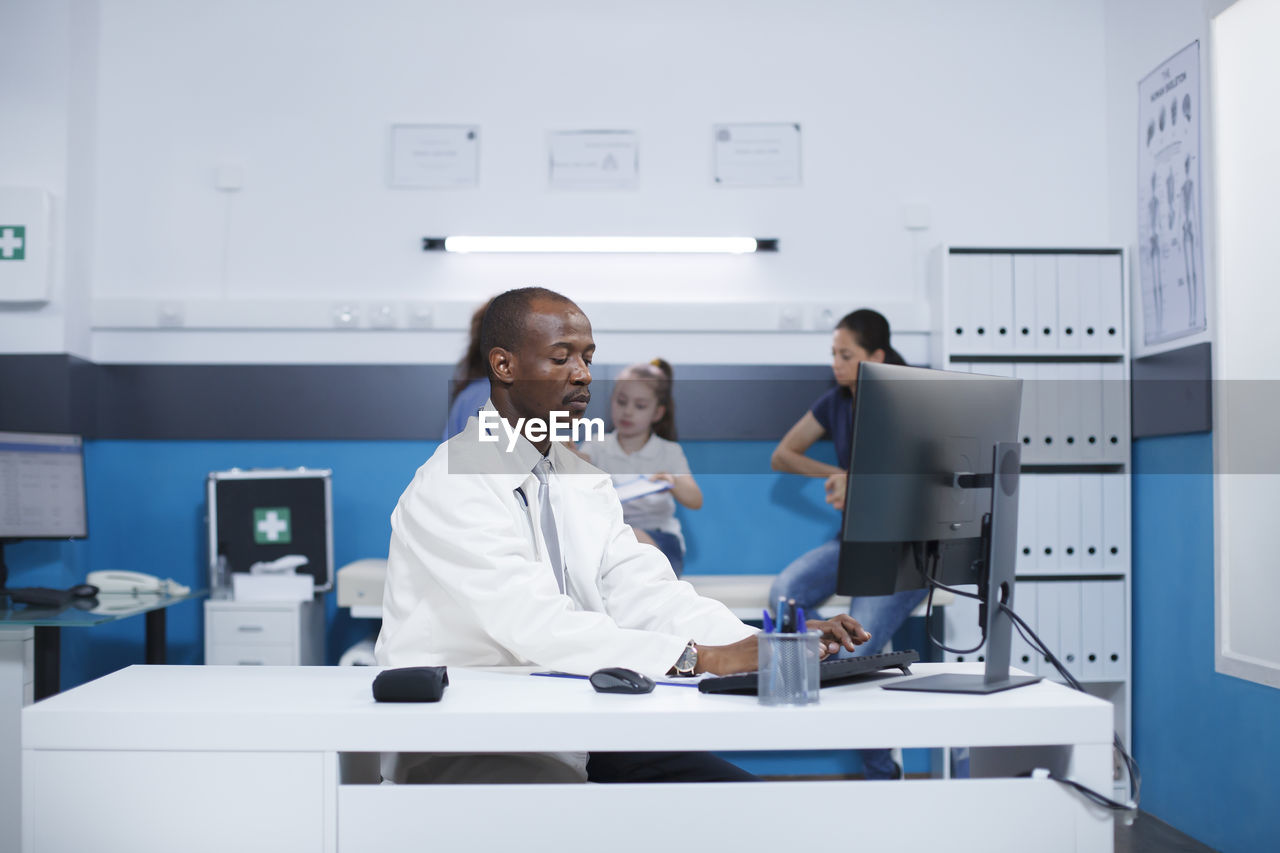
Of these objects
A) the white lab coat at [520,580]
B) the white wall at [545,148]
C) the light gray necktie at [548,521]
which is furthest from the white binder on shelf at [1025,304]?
the light gray necktie at [548,521]

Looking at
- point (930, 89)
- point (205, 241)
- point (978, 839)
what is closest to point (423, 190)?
point (205, 241)

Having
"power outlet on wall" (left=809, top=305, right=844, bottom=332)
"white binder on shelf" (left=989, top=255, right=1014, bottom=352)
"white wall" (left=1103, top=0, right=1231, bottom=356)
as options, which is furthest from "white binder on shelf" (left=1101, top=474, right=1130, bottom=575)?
"power outlet on wall" (left=809, top=305, right=844, bottom=332)

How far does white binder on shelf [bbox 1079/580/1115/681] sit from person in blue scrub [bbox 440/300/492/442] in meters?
1.96

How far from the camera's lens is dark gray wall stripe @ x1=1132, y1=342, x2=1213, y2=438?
2666 millimetres

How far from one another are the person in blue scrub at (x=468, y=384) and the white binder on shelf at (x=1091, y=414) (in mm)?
1851

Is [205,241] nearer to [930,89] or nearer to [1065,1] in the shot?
[930,89]

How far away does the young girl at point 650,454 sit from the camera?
9.95ft

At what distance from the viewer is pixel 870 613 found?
278 centimetres

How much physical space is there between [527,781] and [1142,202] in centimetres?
284

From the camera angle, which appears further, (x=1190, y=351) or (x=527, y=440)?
(x=1190, y=351)

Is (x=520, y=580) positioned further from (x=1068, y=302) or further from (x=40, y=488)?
(x=1068, y=302)

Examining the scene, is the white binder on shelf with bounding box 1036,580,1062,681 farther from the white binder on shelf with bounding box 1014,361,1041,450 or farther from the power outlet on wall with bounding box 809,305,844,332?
the power outlet on wall with bounding box 809,305,844,332

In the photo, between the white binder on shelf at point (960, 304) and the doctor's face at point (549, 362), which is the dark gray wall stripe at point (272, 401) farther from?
the doctor's face at point (549, 362)

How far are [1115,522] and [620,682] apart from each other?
2450 mm
